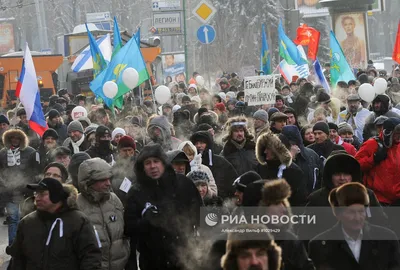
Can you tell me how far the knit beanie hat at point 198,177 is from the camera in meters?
8.19

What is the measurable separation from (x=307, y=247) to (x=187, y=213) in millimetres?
1259

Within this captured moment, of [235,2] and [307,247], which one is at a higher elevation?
[235,2]

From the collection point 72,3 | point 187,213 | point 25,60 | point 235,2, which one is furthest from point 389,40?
point 187,213

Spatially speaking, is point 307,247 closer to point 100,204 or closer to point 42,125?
point 100,204

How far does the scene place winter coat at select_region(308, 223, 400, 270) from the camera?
6004 millimetres

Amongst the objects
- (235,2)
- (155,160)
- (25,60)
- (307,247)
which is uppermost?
(235,2)

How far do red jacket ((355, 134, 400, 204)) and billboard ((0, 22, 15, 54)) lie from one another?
61.2 meters

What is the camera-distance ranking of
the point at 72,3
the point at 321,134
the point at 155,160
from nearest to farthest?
the point at 155,160
the point at 321,134
the point at 72,3

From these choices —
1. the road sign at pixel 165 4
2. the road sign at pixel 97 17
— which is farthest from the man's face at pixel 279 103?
the road sign at pixel 97 17

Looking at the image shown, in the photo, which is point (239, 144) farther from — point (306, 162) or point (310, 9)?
point (310, 9)

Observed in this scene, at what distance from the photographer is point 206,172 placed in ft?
28.8

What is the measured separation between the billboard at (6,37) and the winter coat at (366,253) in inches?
2527

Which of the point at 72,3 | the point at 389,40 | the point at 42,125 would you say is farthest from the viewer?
the point at 389,40

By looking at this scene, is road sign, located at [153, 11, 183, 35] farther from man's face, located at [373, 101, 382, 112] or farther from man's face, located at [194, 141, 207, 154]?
man's face, located at [194, 141, 207, 154]
